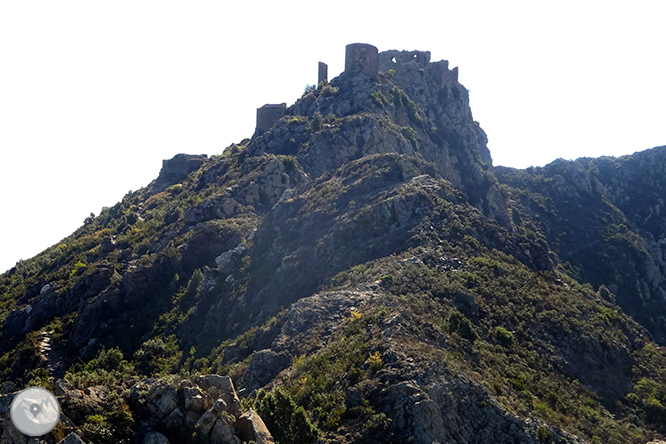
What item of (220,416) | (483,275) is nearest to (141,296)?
(483,275)

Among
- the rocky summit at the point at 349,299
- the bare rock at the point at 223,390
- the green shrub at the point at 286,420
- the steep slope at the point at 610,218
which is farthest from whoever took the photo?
the steep slope at the point at 610,218

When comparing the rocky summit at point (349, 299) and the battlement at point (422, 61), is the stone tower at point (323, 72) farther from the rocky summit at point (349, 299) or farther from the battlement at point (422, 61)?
the battlement at point (422, 61)

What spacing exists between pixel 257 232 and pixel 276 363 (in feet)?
73.5

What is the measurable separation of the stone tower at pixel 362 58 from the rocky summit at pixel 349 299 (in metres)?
0.28

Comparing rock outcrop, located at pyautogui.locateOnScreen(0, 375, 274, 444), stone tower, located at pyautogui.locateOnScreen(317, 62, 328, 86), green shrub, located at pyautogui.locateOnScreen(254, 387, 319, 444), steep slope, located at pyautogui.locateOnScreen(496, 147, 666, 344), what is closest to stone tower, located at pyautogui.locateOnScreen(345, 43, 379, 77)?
stone tower, located at pyautogui.locateOnScreen(317, 62, 328, 86)

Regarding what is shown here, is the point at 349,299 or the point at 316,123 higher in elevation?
the point at 316,123

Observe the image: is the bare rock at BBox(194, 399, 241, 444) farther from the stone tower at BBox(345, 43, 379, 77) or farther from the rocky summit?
the stone tower at BBox(345, 43, 379, 77)

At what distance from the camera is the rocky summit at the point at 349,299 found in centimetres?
2462

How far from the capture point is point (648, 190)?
100500 millimetres

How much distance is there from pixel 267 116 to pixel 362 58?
620 inches

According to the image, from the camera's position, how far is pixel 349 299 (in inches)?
1491
